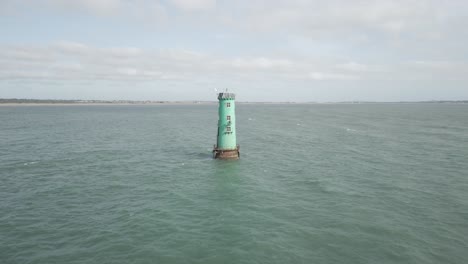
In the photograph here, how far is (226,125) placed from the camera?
38656 millimetres

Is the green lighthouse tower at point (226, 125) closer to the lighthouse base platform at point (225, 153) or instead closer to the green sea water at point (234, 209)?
the lighthouse base platform at point (225, 153)

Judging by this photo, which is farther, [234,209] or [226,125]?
[226,125]

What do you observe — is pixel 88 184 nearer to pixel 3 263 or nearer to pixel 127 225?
pixel 127 225

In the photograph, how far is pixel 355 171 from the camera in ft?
116

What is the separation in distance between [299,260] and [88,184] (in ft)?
73.4

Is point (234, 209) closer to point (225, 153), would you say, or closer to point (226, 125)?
point (226, 125)

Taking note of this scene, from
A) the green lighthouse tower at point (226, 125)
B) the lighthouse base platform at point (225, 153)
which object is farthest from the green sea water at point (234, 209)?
the green lighthouse tower at point (226, 125)

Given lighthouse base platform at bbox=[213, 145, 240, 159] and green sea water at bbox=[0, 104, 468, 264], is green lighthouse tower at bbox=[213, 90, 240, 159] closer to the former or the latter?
lighthouse base platform at bbox=[213, 145, 240, 159]

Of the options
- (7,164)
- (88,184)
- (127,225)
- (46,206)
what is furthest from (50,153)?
(127,225)

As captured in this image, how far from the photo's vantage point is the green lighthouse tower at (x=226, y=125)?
1512 inches

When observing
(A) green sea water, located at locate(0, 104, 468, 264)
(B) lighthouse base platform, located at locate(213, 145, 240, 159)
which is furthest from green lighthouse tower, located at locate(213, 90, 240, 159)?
(A) green sea water, located at locate(0, 104, 468, 264)

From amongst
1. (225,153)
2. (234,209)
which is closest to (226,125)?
(225,153)

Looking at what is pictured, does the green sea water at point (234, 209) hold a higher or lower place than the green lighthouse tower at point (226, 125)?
lower

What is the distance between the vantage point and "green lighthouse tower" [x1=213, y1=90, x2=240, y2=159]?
38406 millimetres
